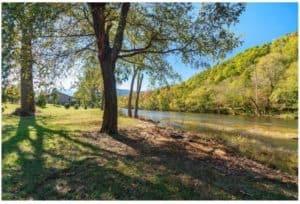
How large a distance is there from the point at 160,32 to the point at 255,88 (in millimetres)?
55484

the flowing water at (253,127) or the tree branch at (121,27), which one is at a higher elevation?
the tree branch at (121,27)

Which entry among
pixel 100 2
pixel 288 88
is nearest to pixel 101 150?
pixel 100 2

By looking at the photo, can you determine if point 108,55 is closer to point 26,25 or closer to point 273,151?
point 26,25

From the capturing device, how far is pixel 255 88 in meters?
67.9

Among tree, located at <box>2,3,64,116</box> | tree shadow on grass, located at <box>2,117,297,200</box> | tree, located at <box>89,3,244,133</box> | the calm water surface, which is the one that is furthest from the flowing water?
tree, located at <box>2,3,64,116</box>

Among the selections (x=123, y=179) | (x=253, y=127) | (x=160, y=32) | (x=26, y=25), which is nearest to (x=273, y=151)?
(x=160, y=32)

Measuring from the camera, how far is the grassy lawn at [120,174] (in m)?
7.10

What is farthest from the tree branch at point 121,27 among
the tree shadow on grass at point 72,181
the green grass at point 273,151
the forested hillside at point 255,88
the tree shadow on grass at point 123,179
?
the forested hillside at point 255,88

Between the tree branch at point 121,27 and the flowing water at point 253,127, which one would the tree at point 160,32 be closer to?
the tree branch at point 121,27

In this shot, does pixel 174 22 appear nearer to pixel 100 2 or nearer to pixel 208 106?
pixel 100 2

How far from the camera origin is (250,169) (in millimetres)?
10617

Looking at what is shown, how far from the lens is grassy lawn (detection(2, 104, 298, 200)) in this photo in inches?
280

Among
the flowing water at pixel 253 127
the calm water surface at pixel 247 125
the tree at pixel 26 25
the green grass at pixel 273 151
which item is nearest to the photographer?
the tree at pixel 26 25

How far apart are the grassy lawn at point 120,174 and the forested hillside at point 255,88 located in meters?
38.4
